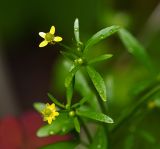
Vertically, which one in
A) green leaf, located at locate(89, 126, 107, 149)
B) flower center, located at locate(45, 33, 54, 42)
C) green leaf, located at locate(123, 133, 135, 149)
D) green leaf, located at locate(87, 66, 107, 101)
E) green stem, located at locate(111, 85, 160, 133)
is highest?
flower center, located at locate(45, 33, 54, 42)

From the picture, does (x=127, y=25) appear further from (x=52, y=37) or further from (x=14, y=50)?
(x=52, y=37)

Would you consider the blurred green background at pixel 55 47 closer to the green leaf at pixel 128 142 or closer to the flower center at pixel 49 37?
the green leaf at pixel 128 142

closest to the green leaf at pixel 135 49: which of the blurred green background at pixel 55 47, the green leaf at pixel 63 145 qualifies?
the green leaf at pixel 63 145

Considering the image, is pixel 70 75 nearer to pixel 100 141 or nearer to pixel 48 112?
pixel 48 112

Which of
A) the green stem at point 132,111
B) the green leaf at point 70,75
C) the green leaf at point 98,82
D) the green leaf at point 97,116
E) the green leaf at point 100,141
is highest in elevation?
the green leaf at point 70,75

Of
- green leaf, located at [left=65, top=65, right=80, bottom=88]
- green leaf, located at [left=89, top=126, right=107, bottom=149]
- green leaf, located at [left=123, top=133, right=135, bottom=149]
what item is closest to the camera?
green leaf, located at [left=65, top=65, right=80, bottom=88]

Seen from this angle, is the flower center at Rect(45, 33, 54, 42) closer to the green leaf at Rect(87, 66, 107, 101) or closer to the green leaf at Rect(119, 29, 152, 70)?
the green leaf at Rect(87, 66, 107, 101)

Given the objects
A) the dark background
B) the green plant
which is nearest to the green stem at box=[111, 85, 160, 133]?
the green plant
